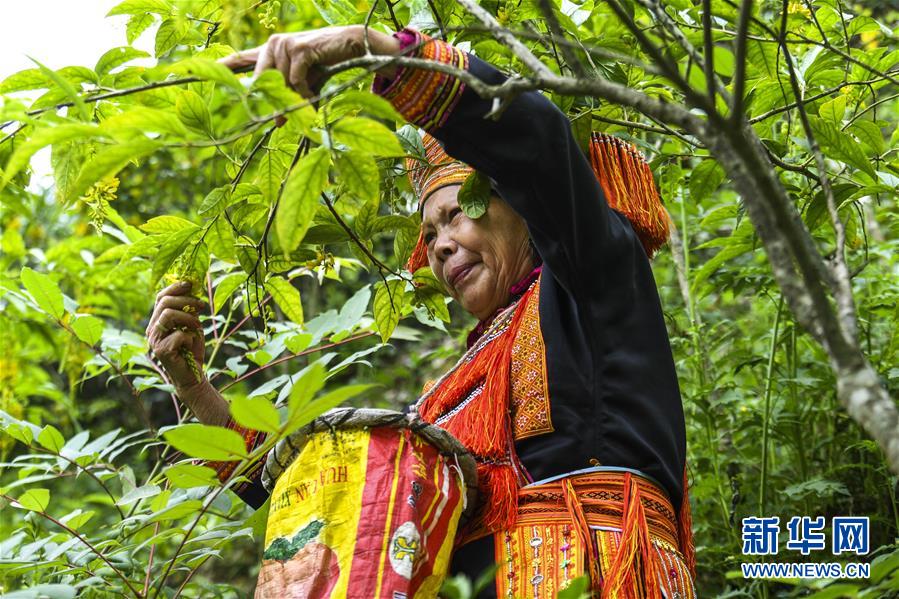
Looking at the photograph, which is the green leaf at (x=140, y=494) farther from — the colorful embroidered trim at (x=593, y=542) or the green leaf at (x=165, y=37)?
the green leaf at (x=165, y=37)

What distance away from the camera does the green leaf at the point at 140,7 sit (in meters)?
1.42

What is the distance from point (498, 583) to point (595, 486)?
195 millimetres

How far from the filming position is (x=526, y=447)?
1395 mm

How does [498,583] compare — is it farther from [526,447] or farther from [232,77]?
[232,77]

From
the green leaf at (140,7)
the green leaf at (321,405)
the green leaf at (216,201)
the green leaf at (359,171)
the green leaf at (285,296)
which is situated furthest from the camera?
the green leaf at (285,296)

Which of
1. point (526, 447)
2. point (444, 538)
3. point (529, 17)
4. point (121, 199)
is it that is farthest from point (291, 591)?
point (121, 199)

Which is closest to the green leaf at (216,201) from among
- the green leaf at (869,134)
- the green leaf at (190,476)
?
the green leaf at (190,476)

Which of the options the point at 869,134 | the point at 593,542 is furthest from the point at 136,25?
the point at 869,134

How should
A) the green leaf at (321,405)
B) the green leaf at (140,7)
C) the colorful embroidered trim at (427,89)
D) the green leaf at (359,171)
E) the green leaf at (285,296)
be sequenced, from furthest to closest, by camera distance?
the green leaf at (285,296)
the green leaf at (140,7)
the colorful embroidered trim at (427,89)
the green leaf at (359,171)
the green leaf at (321,405)

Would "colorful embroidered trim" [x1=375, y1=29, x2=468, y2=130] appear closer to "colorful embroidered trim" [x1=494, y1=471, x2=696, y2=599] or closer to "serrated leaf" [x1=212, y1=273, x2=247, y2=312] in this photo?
"colorful embroidered trim" [x1=494, y1=471, x2=696, y2=599]

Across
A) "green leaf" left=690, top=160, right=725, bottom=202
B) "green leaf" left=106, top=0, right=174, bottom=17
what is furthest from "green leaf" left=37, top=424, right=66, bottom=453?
"green leaf" left=690, top=160, right=725, bottom=202

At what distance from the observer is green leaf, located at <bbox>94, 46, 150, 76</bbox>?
A: 1225mm

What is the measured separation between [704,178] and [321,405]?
107cm

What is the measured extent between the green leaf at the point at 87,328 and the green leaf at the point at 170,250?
0.38 meters
